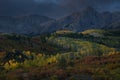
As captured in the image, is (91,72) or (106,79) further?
(91,72)

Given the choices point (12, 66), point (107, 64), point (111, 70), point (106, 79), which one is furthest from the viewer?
point (12, 66)

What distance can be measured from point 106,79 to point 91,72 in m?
13.5

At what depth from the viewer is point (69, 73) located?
384 feet

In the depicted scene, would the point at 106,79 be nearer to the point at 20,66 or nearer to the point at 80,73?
the point at 80,73

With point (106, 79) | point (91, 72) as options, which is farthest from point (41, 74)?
point (106, 79)

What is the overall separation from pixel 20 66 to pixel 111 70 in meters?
74.4

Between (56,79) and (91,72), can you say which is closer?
(56,79)

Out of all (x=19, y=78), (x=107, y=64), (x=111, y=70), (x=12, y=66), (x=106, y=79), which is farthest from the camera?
(x=12, y=66)

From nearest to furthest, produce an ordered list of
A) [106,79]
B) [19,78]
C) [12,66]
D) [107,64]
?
[106,79]
[19,78]
[107,64]
[12,66]

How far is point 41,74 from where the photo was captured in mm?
118875

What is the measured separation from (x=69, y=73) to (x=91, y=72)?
8.59m

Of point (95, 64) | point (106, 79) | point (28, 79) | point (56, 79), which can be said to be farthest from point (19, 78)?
point (95, 64)

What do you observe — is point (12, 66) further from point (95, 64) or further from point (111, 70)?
point (111, 70)

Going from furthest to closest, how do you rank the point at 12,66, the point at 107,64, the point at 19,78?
the point at 12,66, the point at 107,64, the point at 19,78
